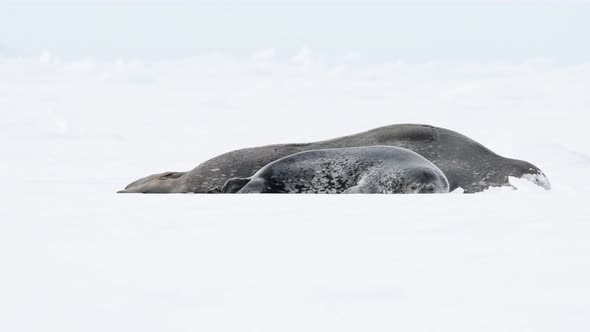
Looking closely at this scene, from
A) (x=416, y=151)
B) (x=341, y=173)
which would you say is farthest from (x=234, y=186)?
(x=416, y=151)

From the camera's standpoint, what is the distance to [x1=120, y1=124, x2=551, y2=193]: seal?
7.11m

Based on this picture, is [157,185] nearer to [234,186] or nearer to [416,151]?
[234,186]

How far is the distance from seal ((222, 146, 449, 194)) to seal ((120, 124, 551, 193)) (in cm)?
91

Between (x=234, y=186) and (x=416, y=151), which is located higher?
(x=416, y=151)

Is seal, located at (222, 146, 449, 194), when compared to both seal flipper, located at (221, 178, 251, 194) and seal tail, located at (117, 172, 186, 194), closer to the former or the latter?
seal flipper, located at (221, 178, 251, 194)

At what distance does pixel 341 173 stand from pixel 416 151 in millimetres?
1385

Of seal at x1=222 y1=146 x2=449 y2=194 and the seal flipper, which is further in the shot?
the seal flipper

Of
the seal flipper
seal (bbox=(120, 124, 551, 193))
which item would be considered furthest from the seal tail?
the seal flipper

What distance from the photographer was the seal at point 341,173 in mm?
6031

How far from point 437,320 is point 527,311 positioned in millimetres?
191

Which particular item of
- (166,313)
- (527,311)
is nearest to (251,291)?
(166,313)

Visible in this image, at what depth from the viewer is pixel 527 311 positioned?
5.21 ft

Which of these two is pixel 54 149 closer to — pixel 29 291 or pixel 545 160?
pixel 545 160

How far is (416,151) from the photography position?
749 cm
